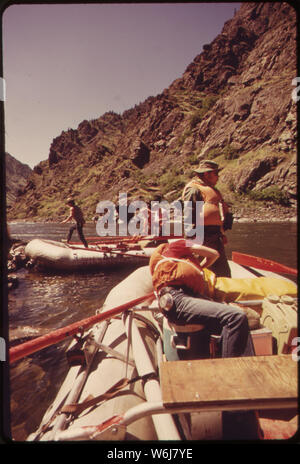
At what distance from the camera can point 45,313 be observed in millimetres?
6605

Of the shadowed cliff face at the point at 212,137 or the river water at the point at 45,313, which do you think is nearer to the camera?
the river water at the point at 45,313

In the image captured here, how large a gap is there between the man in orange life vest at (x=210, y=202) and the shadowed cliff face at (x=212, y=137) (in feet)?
74.8

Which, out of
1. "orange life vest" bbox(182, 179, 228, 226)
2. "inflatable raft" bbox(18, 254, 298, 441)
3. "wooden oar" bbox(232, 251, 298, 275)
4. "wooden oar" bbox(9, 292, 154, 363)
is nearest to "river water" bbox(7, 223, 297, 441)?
"wooden oar" bbox(9, 292, 154, 363)

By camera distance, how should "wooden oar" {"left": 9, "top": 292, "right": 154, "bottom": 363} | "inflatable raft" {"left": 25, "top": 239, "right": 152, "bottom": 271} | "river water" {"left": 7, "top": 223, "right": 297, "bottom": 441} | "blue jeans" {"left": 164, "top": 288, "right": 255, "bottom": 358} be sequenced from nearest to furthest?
"wooden oar" {"left": 9, "top": 292, "right": 154, "bottom": 363} → "blue jeans" {"left": 164, "top": 288, "right": 255, "bottom": 358} → "river water" {"left": 7, "top": 223, "right": 297, "bottom": 441} → "inflatable raft" {"left": 25, "top": 239, "right": 152, "bottom": 271}

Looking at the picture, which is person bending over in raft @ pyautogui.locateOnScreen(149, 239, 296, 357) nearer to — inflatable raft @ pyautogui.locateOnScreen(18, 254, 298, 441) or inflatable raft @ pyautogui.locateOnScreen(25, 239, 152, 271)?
inflatable raft @ pyautogui.locateOnScreen(18, 254, 298, 441)

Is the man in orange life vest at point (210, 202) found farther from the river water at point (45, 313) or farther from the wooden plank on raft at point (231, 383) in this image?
the wooden plank on raft at point (231, 383)

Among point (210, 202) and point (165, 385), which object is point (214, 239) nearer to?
point (210, 202)

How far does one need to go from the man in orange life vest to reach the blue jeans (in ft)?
3.96

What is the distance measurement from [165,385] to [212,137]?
71.8m

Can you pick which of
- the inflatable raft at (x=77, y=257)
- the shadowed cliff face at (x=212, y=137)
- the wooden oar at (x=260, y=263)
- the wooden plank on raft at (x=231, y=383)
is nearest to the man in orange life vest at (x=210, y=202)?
the wooden oar at (x=260, y=263)

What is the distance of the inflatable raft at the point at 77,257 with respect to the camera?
9555 mm

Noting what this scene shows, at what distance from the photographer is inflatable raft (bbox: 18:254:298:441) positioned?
130cm
